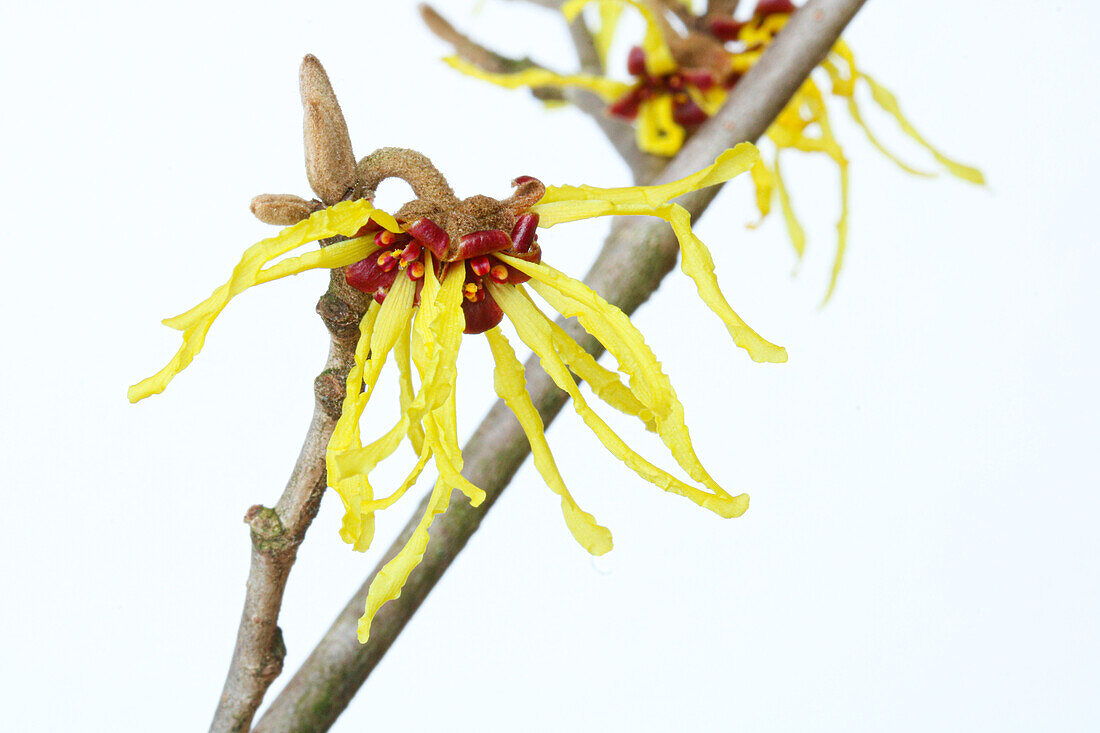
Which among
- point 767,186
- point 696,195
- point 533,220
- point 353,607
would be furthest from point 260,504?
point 767,186

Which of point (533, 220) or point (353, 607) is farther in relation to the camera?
point (353, 607)

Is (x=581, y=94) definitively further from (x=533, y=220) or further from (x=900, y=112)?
(x=533, y=220)

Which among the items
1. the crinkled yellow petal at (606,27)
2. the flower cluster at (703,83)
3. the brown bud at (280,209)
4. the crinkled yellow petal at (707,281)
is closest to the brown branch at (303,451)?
the brown bud at (280,209)

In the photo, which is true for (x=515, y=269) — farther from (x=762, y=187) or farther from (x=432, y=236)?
(x=762, y=187)

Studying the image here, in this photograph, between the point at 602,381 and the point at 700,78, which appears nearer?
the point at 602,381

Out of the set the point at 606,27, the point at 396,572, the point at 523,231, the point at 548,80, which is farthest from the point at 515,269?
the point at 606,27

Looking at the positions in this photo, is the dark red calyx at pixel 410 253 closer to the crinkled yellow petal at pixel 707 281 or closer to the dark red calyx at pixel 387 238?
the dark red calyx at pixel 387 238
